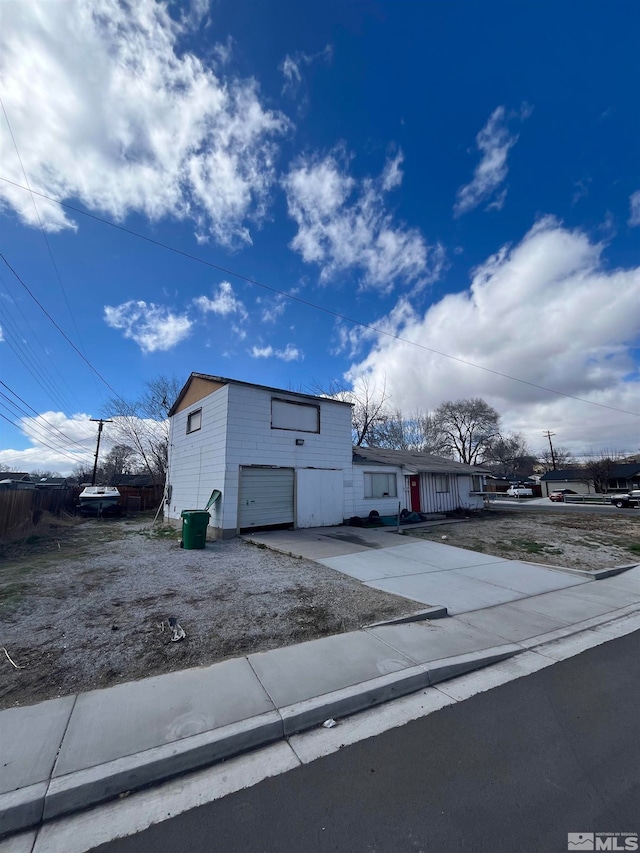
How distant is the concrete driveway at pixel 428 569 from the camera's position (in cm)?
631

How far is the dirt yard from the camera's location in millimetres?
9375

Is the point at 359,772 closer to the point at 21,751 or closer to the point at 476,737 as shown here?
the point at 476,737

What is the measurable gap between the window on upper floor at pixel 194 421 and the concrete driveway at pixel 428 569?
540cm

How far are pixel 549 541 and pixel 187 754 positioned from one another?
1222 centimetres

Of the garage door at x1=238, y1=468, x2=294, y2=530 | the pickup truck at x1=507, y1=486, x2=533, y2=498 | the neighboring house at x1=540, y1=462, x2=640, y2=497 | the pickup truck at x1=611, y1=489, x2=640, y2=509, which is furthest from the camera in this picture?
the pickup truck at x1=507, y1=486, x2=533, y2=498

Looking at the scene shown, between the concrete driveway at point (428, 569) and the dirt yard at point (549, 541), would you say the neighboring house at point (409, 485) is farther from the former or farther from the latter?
the concrete driveway at point (428, 569)

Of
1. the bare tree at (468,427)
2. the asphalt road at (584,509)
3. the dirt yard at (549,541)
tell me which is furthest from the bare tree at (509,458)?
the dirt yard at (549,541)

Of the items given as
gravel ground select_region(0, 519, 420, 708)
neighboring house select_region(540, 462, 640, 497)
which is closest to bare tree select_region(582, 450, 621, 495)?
neighboring house select_region(540, 462, 640, 497)

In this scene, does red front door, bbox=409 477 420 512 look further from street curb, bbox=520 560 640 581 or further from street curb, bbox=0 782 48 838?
street curb, bbox=0 782 48 838

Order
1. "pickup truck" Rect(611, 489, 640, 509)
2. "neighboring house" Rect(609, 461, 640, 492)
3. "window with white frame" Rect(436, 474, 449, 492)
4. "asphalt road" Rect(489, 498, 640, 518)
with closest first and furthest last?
"window with white frame" Rect(436, 474, 449, 492) < "asphalt road" Rect(489, 498, 640, 518) < "pickup truck" Rect(611, 489, 640, 509) < "neighboring house" Rect(609, 461, 640, 492)

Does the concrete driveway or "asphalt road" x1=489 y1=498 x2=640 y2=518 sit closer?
the concrete driveway
